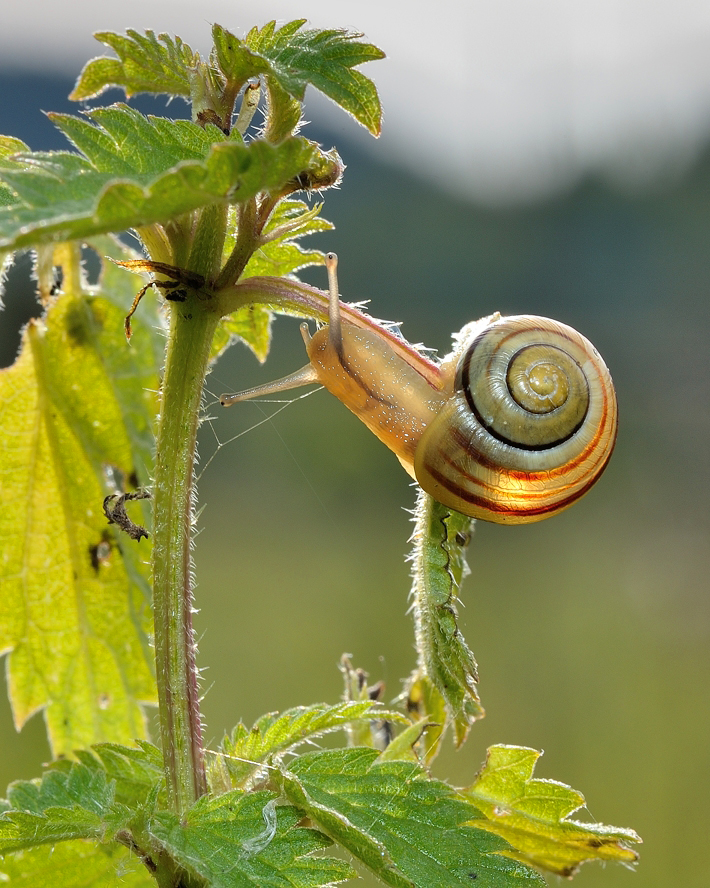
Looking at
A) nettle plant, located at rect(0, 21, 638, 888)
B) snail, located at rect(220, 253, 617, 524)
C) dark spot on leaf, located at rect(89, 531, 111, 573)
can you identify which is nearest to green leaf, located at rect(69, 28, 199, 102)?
nettle plant, located at rect(0, 21, 638, 888)

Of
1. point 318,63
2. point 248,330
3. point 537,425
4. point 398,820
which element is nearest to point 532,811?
point 398,820

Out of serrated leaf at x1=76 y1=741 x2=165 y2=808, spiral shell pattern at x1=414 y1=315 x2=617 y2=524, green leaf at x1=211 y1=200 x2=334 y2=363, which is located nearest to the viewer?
serrated leaf at x1=76 y1=741 x2=165 y2=808

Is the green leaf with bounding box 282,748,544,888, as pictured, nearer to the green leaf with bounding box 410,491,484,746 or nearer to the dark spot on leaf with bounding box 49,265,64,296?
the green leaf with bounding box 410,491,484,746

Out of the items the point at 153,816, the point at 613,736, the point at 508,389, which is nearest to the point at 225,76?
the point at 508,389

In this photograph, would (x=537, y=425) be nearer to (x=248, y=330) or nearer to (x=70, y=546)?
(x=248, y=330)

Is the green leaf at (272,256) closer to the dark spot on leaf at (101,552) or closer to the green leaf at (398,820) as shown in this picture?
the dark spot on leaf at (101,552)

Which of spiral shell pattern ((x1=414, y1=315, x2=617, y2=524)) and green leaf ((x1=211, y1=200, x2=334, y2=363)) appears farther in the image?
spiral shell pattern ((x1=414, y1=315, x2=617, y2=524))
